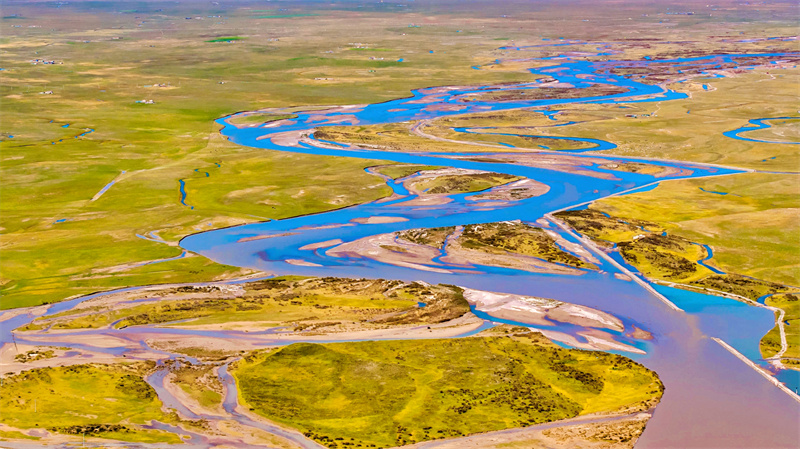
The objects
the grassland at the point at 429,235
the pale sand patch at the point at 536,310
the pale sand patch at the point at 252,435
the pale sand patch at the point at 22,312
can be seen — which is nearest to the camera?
the pale sand patch at the point at 252,435

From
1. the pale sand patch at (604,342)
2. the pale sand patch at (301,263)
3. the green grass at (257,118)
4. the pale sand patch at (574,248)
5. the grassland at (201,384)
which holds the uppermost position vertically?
the green grass at (257,118)

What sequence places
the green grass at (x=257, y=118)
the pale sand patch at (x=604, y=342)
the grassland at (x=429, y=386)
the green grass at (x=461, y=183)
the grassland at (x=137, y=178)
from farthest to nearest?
the green grass at (x=257, y=118)
the green grass at (x=461, y=183)
the grassland at (x=137, y=178)
the pale sand patch at (x=604, y=342)
the grassland at (x=429, y=386)

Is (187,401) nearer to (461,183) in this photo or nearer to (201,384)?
(201,384)

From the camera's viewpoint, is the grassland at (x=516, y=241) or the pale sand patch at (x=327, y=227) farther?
the pale sand patch at (x=327, y=227)

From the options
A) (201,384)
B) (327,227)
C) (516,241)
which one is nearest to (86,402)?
(201,384)

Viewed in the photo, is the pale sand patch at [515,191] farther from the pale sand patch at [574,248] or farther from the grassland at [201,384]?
the grassland at [201,384]

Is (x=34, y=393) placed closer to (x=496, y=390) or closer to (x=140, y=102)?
(x=496, y=390)

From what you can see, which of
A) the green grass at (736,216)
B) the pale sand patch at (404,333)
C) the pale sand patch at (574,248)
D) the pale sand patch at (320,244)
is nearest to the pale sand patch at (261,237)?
the pale sand patch at (320,244)
